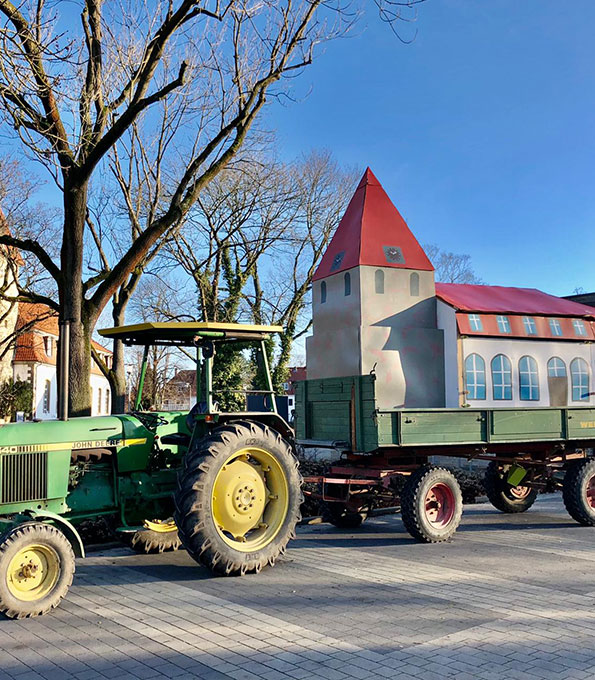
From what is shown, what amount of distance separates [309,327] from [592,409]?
20539 mm

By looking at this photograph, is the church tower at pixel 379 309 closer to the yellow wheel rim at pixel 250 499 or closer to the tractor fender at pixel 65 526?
the yellow wheel rim at pixel 250 499

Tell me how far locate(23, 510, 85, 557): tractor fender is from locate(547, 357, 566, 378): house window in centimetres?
1352

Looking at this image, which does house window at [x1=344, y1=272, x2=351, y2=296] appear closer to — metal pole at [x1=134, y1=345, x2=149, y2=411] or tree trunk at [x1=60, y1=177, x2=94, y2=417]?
tree trunk at [x1=60, y1=177, x2=94, y2=417]

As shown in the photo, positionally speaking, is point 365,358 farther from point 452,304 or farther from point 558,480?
point 558,480

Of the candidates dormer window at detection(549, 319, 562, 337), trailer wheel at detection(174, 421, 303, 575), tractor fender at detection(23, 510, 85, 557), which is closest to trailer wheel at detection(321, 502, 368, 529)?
trailer wheel at detection(174, 421, 303, 575)

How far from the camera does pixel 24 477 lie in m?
6.22

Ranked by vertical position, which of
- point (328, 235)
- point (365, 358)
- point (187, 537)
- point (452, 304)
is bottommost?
point (187, 537)

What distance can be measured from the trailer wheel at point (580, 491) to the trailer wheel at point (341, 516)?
292 cm

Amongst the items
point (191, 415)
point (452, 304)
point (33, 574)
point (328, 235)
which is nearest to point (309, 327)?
point (328, 235)

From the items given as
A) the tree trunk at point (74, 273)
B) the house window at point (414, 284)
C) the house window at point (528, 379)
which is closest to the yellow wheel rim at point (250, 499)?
the tree trunk at point (74, 273)

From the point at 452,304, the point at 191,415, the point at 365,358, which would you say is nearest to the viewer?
the point at 191,415

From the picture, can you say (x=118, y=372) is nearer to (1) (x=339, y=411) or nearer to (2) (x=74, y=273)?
(2) (x=74, y=273)

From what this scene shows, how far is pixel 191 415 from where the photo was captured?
24.2 ft

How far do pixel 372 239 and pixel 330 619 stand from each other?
30.8ft
